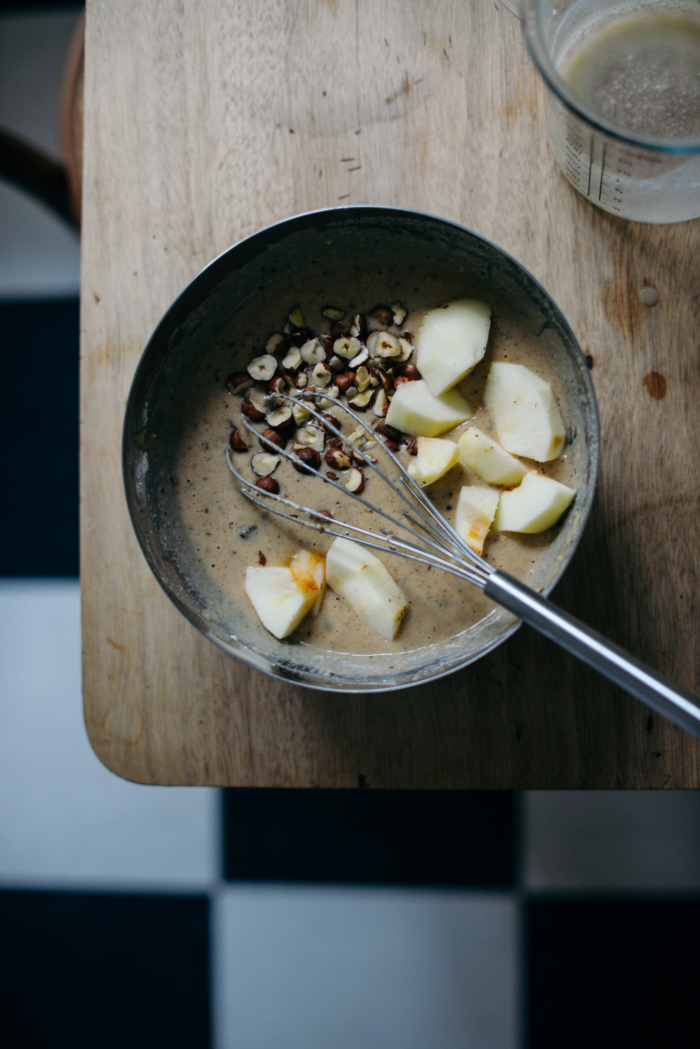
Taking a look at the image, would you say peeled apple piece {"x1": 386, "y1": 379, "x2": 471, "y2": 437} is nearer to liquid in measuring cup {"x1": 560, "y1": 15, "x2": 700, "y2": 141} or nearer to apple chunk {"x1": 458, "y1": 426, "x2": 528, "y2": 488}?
apple chunk {"x1": 458, "y1": 426, "x2": 528, "y2": 488}

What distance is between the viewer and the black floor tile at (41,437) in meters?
1.22

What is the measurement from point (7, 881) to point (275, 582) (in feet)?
2.85

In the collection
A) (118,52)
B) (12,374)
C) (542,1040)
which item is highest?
(118,52)

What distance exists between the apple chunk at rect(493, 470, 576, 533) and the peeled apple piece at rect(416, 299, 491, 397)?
11 cm

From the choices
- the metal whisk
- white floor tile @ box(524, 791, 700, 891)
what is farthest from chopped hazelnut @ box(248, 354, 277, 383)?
white floor tile @ box(524, 791, 700, 891)

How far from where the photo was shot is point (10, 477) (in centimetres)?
123

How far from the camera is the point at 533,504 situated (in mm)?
655

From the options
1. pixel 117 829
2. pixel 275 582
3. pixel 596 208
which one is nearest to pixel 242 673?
pixel 275 582

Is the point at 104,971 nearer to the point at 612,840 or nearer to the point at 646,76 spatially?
the point at 612,840

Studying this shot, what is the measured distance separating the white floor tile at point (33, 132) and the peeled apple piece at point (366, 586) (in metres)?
0.79

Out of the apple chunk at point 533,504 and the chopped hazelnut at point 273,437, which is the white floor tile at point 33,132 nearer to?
the chopped hazelnut at point 273,437

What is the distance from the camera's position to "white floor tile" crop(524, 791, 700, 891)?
111cm

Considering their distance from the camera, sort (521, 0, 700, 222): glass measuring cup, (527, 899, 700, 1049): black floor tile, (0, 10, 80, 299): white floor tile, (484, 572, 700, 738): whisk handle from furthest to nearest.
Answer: (0, 10, 80, 299): white floor tile < (527, 899, 700, 1049): black floor tile < (521, 0, 700, 222): glass measuring cup < (484, 572, 700, 738): whisk handle

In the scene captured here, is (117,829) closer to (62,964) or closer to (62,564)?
(62,964)
